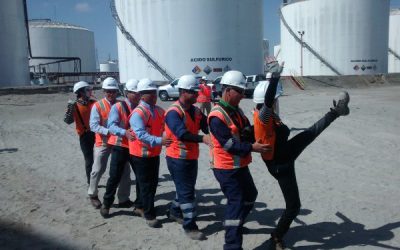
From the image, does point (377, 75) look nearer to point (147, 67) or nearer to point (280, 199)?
point (147, 67)

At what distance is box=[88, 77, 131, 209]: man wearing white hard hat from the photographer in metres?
5.51

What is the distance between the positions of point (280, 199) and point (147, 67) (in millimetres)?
29201

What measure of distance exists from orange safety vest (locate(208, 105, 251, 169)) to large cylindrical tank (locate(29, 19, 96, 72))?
54.3m

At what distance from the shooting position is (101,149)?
18.1 feet

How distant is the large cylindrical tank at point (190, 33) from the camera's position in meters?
32.1

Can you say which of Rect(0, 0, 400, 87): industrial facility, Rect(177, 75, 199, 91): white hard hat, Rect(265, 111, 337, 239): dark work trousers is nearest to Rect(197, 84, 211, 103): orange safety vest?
Rect(177, 75, 199, 91): white hard hat

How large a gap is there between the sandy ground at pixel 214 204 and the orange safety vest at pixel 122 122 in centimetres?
96

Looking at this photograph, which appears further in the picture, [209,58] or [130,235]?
[209,58]

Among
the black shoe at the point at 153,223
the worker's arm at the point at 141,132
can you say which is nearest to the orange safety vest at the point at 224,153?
the worker's arm at the point at 141,132

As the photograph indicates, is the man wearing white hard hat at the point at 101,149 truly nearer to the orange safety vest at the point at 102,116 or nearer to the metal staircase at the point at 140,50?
the orange safety vest at the point at 102,116

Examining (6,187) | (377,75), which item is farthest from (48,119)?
(377,75)

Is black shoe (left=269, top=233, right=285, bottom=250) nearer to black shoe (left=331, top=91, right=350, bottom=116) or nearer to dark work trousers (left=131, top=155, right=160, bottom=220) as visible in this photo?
black shoe (left=331, top=91, right=350, bottom=116)

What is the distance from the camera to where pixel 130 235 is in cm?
463

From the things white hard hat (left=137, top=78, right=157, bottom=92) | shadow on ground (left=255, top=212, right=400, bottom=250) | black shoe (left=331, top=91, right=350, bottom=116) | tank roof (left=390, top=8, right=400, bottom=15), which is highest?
tank roof (left=390, top=8, right=400, bottom=15)
